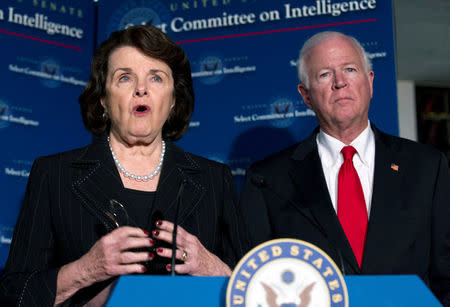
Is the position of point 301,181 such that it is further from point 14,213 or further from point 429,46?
point 429,46

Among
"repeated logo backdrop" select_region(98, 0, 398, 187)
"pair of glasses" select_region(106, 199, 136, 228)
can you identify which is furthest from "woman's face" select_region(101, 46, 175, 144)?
"repeated logo backdrop" select_region(98, 0, 398, 187)

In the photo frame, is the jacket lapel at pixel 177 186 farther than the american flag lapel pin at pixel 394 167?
No

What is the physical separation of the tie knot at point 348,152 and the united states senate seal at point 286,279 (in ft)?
4.27

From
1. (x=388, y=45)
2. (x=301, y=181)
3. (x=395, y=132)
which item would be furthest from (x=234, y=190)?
(x=388, y=45)

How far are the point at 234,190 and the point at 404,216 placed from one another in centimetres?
69

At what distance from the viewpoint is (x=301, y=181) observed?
2.36 metres

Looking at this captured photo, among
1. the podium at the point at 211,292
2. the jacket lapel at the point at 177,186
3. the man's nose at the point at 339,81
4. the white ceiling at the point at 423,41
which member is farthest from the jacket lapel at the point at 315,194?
the white ceiling at the point at 423,41

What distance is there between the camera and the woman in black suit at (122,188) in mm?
1716

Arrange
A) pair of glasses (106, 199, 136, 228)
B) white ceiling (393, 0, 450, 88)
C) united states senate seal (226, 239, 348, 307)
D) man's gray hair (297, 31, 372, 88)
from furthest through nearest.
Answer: white ceiling (393, 0, 450, 88) < man's gray hair (297, 31, 372, 88) < pair of glasses (106, 199, 136, 228) < united states senate seal (226, 239, 348, 307)

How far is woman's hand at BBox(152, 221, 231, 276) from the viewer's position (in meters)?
1.42

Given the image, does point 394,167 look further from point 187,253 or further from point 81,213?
point 81,213

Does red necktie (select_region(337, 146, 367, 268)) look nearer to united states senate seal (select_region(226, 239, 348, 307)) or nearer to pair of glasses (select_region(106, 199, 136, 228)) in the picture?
pair of glasses (select_region(106, 199, 136, 228))

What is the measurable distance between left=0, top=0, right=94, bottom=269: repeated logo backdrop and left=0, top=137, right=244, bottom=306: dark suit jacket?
4.70ft

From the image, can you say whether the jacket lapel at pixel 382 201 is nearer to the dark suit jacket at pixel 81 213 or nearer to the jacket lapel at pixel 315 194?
the jacket lapel at pixel 315 194
